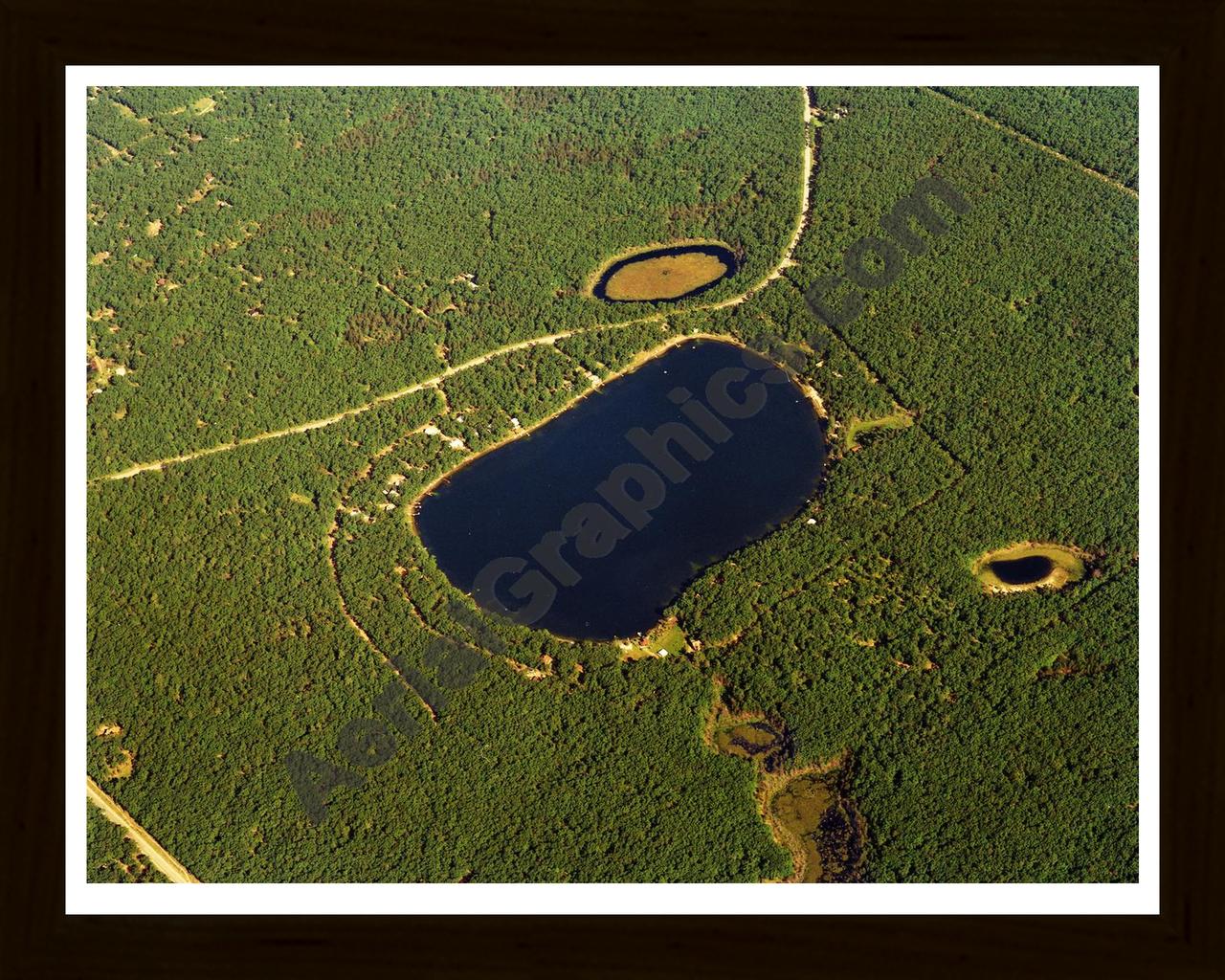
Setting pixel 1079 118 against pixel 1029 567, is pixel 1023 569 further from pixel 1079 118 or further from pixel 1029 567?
pixel 1079 118

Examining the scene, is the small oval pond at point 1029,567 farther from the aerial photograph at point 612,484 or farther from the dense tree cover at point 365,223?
the dense tree cover at point 365,223

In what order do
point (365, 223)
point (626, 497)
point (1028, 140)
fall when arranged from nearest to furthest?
point (626, 497) < point (365, 223) < point (1028, 140)

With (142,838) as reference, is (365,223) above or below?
above

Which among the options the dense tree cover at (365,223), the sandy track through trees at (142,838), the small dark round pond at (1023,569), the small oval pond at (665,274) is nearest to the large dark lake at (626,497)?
the small oval pond at (665,274)

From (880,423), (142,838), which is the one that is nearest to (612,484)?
(880,423)

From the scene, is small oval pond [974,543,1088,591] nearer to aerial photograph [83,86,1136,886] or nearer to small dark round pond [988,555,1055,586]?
small dark round pond [988,555,1055,586]

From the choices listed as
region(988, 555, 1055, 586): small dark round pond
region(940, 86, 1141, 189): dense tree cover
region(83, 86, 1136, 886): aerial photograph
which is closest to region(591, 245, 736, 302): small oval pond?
region(83, 86, 1136, 886): aerial photograph

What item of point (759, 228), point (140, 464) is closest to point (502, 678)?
point (140, 464)
